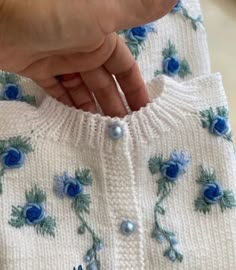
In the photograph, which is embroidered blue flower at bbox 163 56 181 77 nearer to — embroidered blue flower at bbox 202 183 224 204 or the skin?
the skin

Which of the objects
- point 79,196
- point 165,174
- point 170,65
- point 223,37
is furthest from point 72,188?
point 223,37

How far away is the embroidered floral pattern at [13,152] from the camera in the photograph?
0.78m

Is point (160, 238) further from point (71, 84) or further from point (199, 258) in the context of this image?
point (71, 84)

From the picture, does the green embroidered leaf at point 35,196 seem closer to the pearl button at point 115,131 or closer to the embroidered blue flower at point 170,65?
the pearl button at point 115,131

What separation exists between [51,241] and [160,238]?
13 cm

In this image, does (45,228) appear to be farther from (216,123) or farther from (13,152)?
(216,123)

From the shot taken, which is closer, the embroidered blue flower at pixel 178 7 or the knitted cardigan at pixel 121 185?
the knitted cardigan at pixel 121 185

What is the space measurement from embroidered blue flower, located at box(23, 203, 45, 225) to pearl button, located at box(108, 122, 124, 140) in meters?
0.13

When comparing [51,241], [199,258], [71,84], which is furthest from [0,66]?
[199,258]

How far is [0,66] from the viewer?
0.81 meters

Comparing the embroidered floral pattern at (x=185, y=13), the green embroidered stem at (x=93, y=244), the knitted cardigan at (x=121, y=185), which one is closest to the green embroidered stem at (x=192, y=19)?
the embroidered floral pattern at (x=185, y=13)

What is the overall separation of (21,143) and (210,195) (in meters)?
0.25

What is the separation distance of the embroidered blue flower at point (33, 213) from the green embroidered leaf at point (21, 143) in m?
0.07

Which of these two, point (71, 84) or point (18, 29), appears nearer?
point (18, 29)
